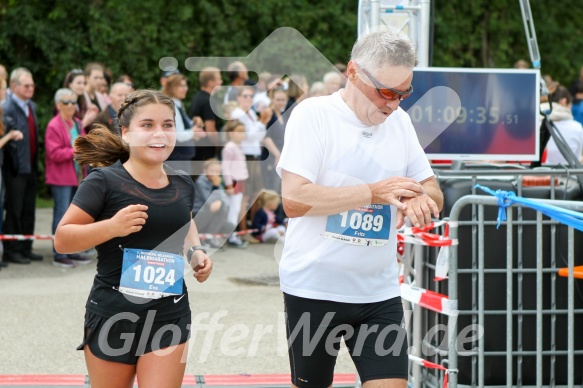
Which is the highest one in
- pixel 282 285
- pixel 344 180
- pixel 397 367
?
pixel 344 180

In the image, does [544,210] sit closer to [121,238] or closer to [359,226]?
[359,226]

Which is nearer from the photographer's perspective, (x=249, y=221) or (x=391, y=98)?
(x=391, y=98)

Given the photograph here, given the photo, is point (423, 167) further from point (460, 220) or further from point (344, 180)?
point (460, 220)

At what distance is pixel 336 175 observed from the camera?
3689mm

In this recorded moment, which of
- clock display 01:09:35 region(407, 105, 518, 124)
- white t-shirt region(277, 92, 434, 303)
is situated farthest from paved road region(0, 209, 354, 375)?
white t-shirt region(277, 92, 434, 303)

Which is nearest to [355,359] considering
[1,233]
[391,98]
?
[391,98]

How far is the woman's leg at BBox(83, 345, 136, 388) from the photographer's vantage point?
12.5 ft

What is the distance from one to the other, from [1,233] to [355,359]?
6797mm

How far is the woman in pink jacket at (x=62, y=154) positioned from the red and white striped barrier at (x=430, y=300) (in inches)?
209

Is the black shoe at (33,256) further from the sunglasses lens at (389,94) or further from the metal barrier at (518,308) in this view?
the sunglasses lens at (389,94)

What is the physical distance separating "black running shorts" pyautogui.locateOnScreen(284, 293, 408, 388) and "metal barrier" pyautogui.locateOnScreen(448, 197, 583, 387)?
2.85ft

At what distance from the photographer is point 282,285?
12.7 feet

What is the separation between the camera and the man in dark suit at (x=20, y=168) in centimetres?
945

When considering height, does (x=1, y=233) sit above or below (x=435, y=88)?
below
